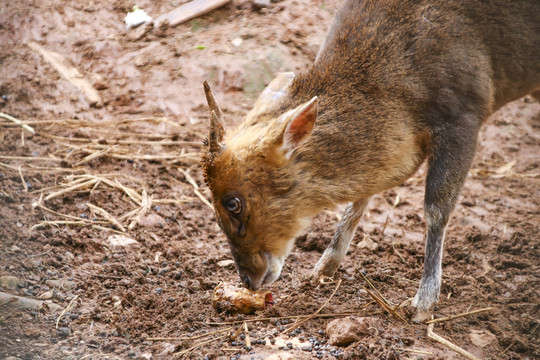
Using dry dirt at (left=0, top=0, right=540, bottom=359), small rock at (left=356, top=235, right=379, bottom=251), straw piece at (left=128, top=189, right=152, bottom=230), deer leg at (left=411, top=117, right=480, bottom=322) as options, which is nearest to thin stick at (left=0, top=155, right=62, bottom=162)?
dry dirt at (left=0, top=0, right=540, bottom=359)

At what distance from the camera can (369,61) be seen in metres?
5.05

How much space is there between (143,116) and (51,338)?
4298 mm

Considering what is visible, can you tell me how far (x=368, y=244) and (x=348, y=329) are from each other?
2.09m

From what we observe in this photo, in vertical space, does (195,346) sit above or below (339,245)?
above

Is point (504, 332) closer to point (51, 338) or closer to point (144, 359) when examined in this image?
point (144, 359)

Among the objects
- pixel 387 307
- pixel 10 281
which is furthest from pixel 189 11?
pixel 387 307

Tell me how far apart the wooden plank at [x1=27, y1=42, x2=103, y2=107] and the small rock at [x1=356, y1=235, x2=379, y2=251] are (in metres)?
4.01

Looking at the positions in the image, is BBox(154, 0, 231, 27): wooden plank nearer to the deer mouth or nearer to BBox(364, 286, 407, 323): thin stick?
the deer mouth

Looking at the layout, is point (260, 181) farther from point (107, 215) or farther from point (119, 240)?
point (107, 215)

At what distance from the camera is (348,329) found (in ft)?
14.3

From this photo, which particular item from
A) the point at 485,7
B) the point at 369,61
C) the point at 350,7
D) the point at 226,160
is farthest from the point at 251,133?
the point at 485,7

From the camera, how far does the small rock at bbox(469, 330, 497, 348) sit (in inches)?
185

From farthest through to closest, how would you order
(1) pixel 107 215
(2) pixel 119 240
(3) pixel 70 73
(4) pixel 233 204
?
(3) pixel 70 73, (1) pixel 107 215, (2) pixel 119 240, (4) pixel 233 204

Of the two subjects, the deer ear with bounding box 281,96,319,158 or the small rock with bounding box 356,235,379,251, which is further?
the small rock with bounding box 356,235,379,251
